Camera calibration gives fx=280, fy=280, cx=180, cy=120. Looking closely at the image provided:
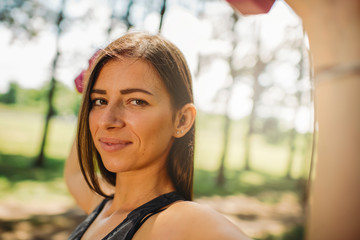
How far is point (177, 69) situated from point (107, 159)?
0.65 meters

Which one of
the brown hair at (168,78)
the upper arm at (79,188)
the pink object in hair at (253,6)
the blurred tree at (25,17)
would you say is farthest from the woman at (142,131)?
the blurred tree at (25,17)

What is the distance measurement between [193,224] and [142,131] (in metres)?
0.54

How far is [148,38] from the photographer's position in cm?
169

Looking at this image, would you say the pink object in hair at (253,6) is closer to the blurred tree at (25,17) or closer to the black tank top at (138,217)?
the black tank top at (138,217)

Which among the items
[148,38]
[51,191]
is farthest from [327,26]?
[51,191]

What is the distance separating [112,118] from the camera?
1487 millimetres

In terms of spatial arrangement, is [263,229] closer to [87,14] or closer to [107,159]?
[107,159]

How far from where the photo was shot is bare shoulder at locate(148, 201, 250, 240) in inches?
42.2

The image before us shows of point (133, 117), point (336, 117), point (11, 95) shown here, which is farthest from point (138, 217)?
point (11, 95)

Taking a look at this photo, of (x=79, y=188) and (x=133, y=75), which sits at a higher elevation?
(x=133, y=75)

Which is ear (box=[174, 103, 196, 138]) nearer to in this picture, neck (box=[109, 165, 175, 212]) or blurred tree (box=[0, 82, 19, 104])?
neck (box=[109, 165, 175, 212])

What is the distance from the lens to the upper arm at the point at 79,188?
2201 millimetres

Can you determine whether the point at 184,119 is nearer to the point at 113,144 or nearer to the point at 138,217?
the point at 113,144

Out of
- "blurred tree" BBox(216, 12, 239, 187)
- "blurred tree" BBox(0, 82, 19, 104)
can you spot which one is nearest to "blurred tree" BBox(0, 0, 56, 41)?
"blurred tree" BBox(216, 12, 239, 187)
